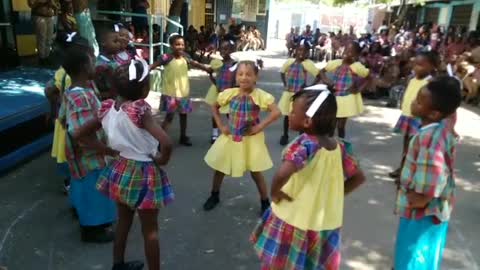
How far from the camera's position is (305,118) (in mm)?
2090

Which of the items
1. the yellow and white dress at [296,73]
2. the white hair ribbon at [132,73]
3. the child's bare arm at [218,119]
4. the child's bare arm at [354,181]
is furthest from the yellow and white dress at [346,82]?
the white hair ribbon at [132,73]

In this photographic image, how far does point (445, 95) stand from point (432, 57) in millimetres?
2028

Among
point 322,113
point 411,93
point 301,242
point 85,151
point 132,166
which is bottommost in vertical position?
point 301,242

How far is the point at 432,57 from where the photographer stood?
4.21 m

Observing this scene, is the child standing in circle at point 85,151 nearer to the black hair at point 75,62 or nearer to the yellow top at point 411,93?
the black hair at point 75,62

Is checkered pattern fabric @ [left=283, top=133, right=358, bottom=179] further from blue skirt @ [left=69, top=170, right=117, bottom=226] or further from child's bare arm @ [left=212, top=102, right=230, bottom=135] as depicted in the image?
blue skirt @ [left=69, top=170, right=117, bottom=226]

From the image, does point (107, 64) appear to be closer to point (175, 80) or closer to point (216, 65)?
point (175, 80)

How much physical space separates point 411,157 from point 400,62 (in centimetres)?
829

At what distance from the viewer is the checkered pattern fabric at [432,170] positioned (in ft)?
7.63

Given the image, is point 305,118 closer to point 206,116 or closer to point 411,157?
point 411,157

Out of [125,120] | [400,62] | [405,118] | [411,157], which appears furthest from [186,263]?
[400,62]

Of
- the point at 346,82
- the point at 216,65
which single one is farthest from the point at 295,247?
the point at 216,65

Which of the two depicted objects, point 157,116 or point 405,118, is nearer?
point 405,118

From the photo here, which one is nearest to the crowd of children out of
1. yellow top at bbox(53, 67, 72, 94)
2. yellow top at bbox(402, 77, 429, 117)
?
yellow top at bbox(53, 67, 72, 94)
